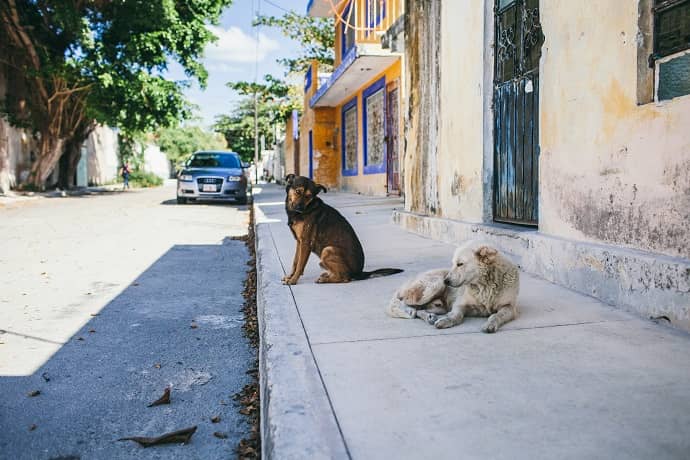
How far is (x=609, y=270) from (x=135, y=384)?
2.96 m

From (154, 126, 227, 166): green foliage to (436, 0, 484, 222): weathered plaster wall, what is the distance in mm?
60861

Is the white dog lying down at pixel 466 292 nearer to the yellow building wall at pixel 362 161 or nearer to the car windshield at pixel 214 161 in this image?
the yellow building wall at pixel 362 161

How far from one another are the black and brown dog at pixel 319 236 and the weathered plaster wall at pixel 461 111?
205 centimetres

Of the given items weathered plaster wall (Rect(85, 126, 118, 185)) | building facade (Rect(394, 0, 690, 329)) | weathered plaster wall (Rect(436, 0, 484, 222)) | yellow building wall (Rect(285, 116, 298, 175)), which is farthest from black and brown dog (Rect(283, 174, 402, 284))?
weathered plaster wall (Rect(85, 126, 118, 185))

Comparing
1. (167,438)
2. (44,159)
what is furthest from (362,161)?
(167,438)

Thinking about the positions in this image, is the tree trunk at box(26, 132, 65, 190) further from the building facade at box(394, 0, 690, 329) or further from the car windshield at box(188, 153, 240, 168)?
the building facade at box(394, 0, 690, 329)

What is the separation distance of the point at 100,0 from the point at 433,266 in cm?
2022

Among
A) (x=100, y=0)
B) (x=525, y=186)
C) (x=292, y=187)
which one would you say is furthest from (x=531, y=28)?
(x=100, y=0)

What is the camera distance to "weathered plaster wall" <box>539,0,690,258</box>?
3389 mm

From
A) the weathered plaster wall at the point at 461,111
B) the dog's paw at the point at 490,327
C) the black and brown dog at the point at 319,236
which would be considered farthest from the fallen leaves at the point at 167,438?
the weathered plaster wall at the point at 461,111

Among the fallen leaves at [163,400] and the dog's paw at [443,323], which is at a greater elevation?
the dog's paw at [443,323]

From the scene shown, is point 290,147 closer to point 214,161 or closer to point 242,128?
point 214,161

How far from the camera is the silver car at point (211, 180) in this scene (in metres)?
17.8

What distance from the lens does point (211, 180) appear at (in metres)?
17.9
